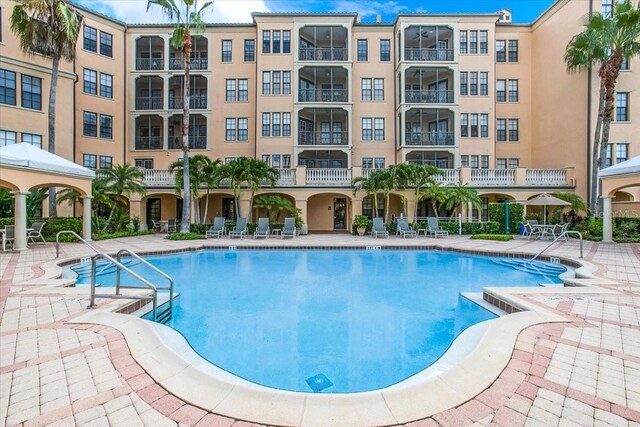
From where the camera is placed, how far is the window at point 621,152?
864 inches

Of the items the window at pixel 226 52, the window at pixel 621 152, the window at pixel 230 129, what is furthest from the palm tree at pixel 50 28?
the window at pixel 621 152

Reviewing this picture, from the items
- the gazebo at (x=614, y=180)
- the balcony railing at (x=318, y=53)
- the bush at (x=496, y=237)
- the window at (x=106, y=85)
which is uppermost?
the balcony railing at (x=318, y=53)

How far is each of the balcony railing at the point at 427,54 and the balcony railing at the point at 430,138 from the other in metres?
5.69

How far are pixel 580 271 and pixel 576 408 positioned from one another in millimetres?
7895

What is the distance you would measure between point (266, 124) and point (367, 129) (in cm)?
781

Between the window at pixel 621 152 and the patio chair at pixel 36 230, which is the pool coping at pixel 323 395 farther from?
the window at pixel 621 152

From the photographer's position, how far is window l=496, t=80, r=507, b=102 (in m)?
26.5

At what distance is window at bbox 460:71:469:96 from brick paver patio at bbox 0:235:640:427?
931 inches

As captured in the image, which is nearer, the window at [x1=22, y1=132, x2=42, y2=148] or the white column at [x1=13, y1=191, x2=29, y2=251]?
the white column at [x1=13, y1=191, x2=29, y2=251]

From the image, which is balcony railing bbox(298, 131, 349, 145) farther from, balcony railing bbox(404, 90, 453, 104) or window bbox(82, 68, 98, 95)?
window bbox(82, 68, 98, 95)

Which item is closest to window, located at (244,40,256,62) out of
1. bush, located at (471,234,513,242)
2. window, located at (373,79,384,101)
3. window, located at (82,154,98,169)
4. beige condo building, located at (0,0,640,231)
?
beige condo building, located at (0,0,640,231)

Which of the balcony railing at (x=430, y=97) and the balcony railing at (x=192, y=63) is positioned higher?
the balcony railing at (x=192, y=63)

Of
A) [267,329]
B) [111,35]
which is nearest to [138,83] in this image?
[111,35]

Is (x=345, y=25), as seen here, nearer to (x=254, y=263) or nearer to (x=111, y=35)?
(x=111, y=35)
